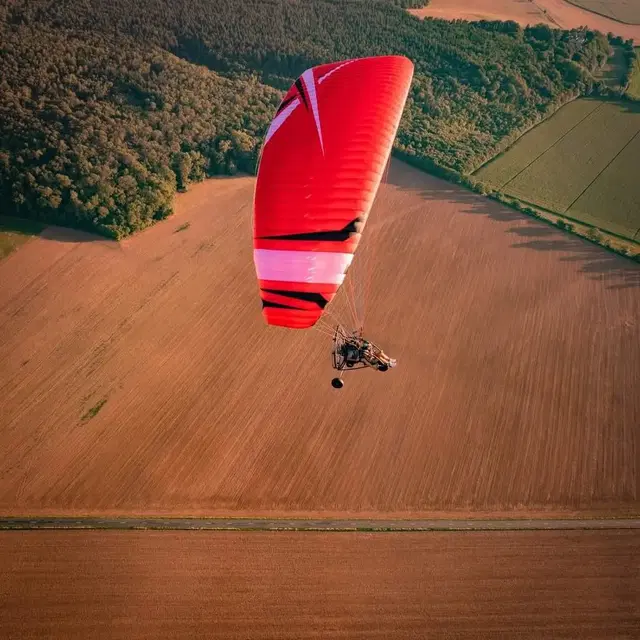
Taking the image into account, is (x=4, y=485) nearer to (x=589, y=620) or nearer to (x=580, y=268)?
(x=589, y=620)

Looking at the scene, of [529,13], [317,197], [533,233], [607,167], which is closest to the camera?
[317,197]

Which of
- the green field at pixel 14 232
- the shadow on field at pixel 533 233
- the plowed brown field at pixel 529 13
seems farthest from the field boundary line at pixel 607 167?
the green field at pixel 14 232

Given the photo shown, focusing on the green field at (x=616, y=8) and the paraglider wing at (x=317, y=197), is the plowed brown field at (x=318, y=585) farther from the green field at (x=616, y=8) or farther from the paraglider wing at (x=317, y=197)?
the green field at (x=616, y=8)

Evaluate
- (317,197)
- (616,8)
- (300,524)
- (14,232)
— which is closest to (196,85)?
(14,232)

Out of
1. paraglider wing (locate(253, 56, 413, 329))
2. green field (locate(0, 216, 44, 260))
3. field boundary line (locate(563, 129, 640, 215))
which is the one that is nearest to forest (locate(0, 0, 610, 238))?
green field (locate(0, 216, 44, 260))

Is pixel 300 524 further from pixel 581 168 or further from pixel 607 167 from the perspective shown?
pixel 607 167

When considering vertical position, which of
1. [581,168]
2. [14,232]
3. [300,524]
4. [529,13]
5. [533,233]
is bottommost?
[300,524]

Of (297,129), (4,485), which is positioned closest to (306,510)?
(4,485)
